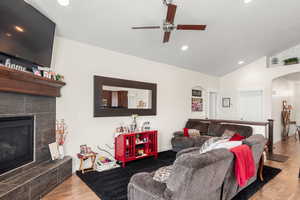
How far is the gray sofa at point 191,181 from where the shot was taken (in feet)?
4.92

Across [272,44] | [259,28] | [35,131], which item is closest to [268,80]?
[272,44]

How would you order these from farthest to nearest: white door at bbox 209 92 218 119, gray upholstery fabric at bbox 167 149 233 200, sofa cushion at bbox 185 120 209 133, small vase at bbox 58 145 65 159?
white door at bbox 209 92 218 119, sofa cushion at bbox 185 120 209 133, small vase at bbox 58 145 65 159, gray upholstery fabric at bbox 167 149 233 200

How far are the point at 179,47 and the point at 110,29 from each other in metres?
1.89

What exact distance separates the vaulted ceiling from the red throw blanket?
2508mm

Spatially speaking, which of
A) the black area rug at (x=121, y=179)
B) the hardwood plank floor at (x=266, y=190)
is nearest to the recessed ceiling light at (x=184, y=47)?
the black area rug at (x=121, y=179)

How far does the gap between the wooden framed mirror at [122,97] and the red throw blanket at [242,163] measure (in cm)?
275

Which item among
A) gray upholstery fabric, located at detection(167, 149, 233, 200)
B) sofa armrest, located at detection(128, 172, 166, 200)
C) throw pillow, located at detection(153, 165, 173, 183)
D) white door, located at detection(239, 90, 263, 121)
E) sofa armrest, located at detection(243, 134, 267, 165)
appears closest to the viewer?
gray upholstery fabric, located at detection(167, 149, 233, 200)

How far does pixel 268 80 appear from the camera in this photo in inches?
238

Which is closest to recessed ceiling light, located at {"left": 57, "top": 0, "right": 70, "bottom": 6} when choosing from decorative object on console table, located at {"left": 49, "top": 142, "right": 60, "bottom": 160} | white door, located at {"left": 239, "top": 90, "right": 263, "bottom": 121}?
decorative object on console table, located at {"left": 49, "top": 142, "right": 60, "bottom": 160}

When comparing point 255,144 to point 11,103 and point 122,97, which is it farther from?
point 11,103

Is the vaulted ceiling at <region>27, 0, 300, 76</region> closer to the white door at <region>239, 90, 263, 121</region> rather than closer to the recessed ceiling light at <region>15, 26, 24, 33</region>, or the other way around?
the recessed ceiling light at <region>15, 26, 24, 33</region>

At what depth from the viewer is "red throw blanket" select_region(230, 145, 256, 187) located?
203cm

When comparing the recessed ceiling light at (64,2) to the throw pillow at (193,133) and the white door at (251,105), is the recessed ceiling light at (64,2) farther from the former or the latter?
the white door at (251,105)

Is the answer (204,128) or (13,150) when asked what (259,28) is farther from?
(13,150)
